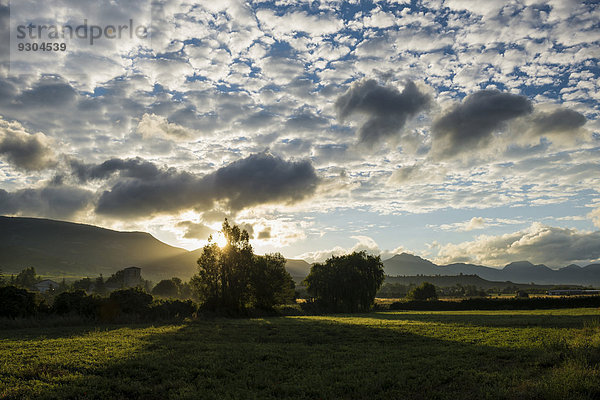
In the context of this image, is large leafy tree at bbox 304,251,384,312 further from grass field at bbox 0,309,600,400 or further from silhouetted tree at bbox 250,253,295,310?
grass field at bbox 0,309,600,400

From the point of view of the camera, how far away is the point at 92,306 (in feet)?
165

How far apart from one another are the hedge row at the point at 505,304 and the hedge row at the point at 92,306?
7008cm

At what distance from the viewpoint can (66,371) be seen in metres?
17.5

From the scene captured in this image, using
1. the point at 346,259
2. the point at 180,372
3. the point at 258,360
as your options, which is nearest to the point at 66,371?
the point at 180,372

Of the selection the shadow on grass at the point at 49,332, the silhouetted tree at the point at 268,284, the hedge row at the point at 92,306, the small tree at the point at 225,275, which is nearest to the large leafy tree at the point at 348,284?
the silhouetted tree at the point at 268,284

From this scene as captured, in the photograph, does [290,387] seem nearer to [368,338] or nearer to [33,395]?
[33,395]

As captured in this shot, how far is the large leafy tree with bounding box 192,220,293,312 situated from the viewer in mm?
68562

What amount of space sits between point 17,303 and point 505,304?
338 feet

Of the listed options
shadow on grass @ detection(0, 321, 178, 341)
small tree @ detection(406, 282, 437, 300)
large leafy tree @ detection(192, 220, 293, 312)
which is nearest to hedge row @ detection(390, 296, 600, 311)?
small tree @ detection(406, 282, 437, 300)

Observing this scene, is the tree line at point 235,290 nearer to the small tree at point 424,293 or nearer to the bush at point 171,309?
the bush at point 171,309

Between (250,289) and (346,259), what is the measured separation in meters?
38.9

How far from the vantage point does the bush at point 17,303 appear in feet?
152

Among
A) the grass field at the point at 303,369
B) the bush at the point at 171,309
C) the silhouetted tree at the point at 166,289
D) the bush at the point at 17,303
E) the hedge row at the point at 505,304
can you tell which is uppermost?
the bush at the point at 17,303

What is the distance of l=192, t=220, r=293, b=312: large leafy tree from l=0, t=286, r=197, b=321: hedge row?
1003cm
